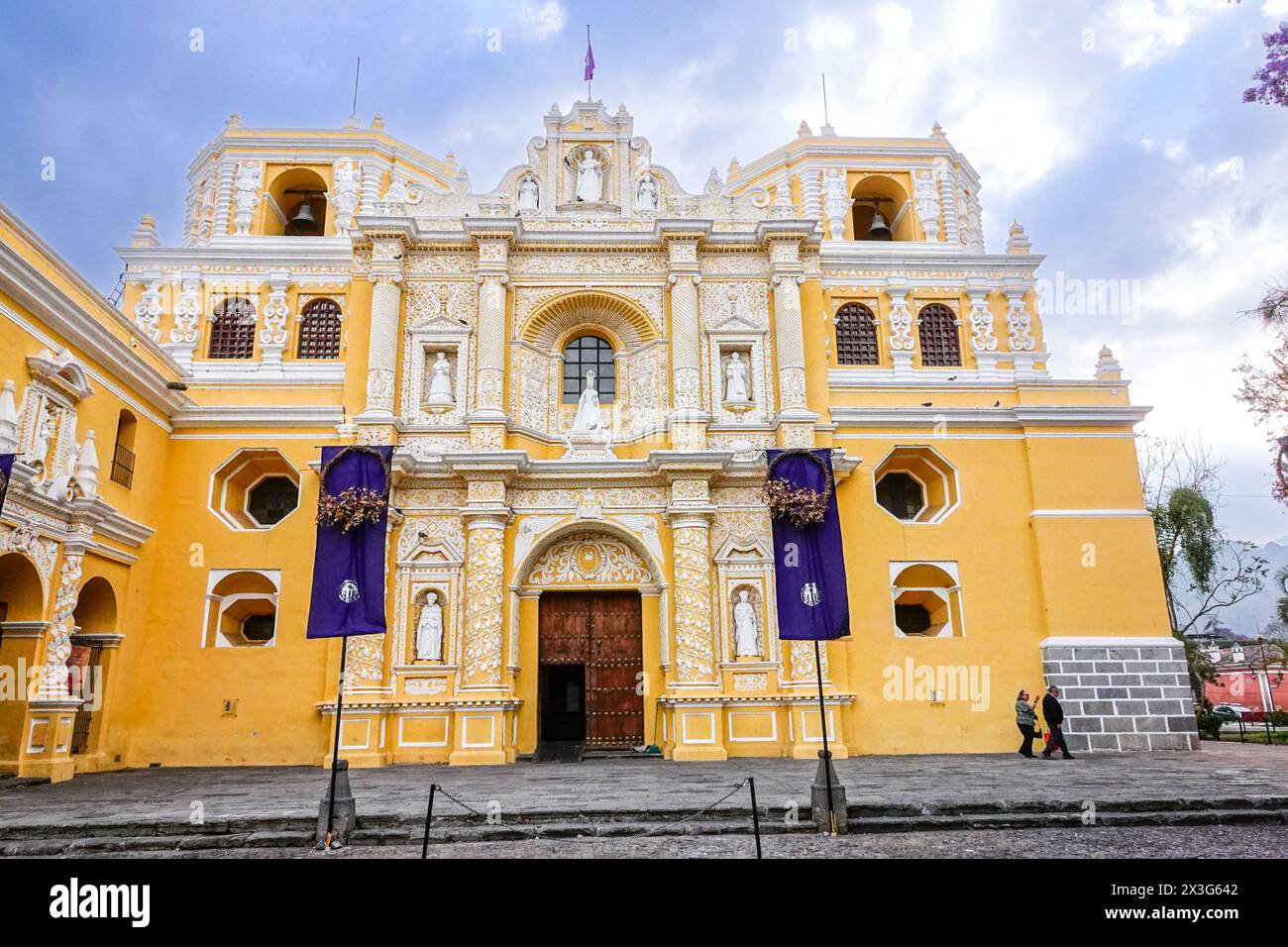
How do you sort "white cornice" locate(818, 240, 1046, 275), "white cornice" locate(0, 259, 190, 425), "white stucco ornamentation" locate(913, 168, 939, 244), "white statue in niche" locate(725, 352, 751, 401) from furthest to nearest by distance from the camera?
"white stucco ornamentation" locate(913, 168, 939, 244)
"white cornice" locate(818, 240, 1046, 275)
"white statue in niche" locate(725, 352, 751, 401)
"white cornice" locate(0, 259, 190, 425)

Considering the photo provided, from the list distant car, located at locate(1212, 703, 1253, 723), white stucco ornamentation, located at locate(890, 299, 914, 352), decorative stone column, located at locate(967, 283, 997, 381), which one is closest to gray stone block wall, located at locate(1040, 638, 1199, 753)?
decorative stone column, located at locate(967, 283, 997, 381)

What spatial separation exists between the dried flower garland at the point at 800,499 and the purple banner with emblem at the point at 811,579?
69mm

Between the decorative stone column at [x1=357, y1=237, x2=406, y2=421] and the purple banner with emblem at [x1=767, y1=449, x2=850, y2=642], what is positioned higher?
the decorative stone column at [x1=357, y1=237, x2=406, y2=421]

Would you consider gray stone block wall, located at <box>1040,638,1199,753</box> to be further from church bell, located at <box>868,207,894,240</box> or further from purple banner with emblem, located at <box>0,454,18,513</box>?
purple banner with emblem, located at <box>0,454,18,513</box>

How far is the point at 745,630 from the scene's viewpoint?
53.6 feet

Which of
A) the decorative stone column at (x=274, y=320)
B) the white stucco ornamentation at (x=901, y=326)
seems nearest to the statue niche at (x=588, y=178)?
the decorative stone column at (x=274, y=320)

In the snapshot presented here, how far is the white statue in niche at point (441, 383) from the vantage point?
17.6 m

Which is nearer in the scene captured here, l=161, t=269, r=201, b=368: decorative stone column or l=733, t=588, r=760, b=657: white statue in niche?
l=733, t=588, r=760, b=657: white statue in niche

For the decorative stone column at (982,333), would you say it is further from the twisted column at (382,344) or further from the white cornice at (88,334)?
the white cornice at (88,334)

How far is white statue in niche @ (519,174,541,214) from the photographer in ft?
62.5

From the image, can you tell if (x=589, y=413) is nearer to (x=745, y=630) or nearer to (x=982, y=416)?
(x=745, y=630)

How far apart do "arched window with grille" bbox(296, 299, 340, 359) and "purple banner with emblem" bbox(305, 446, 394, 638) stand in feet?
29.0
